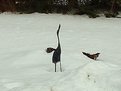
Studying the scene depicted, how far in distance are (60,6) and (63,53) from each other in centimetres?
455

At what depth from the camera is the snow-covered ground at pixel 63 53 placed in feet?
13.2

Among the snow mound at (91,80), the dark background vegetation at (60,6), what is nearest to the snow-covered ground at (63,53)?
the snow mound at (91,80)

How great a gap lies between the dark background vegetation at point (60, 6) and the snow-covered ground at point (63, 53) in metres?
0.49

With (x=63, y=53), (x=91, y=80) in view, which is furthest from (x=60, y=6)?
(x=91, y=80)

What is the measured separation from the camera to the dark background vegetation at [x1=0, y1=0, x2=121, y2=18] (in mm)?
9547

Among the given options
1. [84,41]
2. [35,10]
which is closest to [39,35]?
[84,41]

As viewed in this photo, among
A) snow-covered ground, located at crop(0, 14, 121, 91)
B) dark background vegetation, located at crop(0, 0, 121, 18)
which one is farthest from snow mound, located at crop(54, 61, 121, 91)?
dark background vegetation, located at crop(0, 0, 121, 18)

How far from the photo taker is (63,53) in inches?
220

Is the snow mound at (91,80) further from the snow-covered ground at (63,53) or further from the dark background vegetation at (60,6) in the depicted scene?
the dark background vegetation at (60,6)

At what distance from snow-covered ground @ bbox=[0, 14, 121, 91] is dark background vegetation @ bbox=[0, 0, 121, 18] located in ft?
1.62

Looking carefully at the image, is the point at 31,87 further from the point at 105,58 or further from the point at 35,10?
the point at 35,10

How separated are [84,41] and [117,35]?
90 centimetres

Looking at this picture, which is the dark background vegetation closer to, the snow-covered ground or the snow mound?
the snow-covered ground

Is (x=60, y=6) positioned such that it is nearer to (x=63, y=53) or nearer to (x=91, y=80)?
(x=63, y=53)
